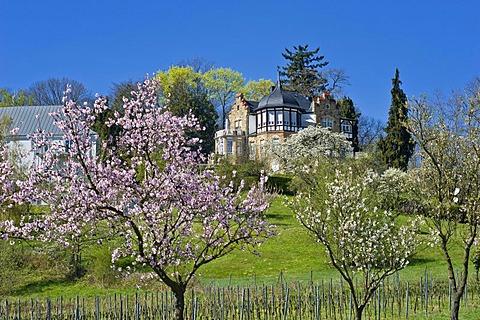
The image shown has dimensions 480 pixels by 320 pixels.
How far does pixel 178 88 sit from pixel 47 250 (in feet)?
107

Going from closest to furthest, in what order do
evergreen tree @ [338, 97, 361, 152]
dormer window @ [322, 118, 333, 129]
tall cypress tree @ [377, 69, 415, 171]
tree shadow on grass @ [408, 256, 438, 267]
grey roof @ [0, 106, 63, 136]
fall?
tree shadow on grass @ [408, 256, 438, 267], tall cypress tree @ [377, 69, 415, 171], grey roof @ [0, 106, 63, 136], dormer window @ [322, 118, 333, 129], evergreen tree @ [338, 97, 361, 152]

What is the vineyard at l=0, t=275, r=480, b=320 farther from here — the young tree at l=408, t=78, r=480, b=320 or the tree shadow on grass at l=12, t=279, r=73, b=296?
the tree shadow on grass at l=12, t=279, r=73, b=296

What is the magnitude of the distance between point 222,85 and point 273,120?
11371 millimetres

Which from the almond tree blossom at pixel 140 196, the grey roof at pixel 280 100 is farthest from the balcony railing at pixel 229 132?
the almond tree blossom at pixel 140 196

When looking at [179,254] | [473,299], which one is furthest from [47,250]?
[473,299]

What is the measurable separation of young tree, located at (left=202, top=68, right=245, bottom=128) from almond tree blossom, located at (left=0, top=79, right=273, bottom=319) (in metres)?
50.1

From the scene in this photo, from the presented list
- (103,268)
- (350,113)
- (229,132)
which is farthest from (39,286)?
(350,113)

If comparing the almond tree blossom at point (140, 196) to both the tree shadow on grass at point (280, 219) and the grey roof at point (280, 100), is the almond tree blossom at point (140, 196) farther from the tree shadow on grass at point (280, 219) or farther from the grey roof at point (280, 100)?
the grey roof at point (280, 100)

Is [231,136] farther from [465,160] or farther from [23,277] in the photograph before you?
[465,160]

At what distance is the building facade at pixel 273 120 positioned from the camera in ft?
163

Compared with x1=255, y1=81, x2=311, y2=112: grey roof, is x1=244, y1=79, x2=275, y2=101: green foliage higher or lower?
higher

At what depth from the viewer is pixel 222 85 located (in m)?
59.0

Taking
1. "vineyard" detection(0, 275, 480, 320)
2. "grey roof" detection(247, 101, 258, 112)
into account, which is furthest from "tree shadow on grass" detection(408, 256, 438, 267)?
"grey roof" detection(247, 101, 258, 112)

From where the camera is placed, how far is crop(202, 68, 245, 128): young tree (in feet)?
191
